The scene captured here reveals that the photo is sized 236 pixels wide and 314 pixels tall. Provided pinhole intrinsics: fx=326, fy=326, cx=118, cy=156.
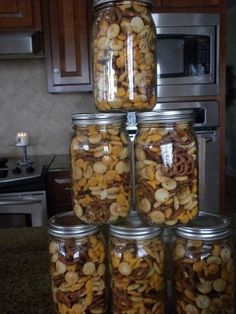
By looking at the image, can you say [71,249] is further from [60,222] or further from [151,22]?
[151,22]

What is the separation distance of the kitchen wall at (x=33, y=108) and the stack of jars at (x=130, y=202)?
191 cm

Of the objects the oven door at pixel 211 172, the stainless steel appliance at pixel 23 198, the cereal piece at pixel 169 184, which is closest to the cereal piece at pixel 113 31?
the cereal piece at pixel 169 184

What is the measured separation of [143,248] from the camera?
1.60 feet

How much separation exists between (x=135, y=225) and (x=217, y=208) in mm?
1705

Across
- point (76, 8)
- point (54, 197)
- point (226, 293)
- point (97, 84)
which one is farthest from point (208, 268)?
point (76, 8)

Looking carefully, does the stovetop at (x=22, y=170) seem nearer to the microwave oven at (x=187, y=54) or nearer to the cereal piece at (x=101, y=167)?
the microwave oven at (x=187, y=54)

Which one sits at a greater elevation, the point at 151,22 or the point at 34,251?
the point at 151,22

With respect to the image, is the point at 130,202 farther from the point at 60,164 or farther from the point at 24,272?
the point at 60,164

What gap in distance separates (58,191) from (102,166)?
1498 mm

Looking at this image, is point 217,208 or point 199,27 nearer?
point 199,27

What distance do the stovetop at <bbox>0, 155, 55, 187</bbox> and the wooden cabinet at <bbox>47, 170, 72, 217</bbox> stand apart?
0.08m

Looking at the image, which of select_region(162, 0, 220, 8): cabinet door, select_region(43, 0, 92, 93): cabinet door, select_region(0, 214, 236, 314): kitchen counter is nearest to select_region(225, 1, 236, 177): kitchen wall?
select_region(162, 0, 220, 8): cabinet door

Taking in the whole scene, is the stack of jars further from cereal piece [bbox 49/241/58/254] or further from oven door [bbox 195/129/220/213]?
oven door [bbox 195/129/220/213]

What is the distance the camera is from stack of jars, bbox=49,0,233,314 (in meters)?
0.48
